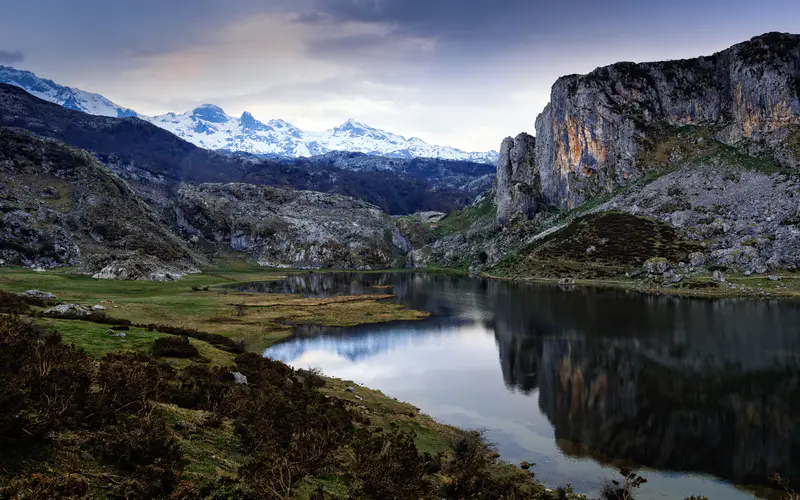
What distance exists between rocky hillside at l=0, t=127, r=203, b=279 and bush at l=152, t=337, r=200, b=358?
10960 cm

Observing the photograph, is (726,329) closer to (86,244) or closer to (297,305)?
(297,305)

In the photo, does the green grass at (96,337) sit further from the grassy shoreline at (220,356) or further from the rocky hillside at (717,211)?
the rocky hillside at (717,211)

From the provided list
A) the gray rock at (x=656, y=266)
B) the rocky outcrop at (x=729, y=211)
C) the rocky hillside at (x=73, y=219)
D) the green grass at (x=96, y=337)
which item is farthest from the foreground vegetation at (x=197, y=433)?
the rocky outcrop at (x=729, y=211)

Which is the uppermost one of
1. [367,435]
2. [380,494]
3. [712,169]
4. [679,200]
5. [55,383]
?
[712,169]

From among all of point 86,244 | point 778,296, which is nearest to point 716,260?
point 778,296

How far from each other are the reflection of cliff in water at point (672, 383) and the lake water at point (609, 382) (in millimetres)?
144

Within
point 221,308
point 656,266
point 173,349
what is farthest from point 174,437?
point 656,266

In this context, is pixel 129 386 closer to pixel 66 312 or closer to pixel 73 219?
pixel 66 312

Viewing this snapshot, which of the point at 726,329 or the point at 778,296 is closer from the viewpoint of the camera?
the point at 726,329

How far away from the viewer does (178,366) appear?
31.0 meters

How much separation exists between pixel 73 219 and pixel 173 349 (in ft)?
515

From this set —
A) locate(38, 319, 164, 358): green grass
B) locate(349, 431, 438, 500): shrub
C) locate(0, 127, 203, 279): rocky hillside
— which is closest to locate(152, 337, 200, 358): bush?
locate(38, 319, 164, 358): green grass

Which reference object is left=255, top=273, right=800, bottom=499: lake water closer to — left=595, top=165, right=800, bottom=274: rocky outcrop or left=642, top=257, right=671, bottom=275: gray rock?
left=642, top=257, right=671, bottom=275: gray rock

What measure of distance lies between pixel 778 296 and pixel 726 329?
51.4 m
